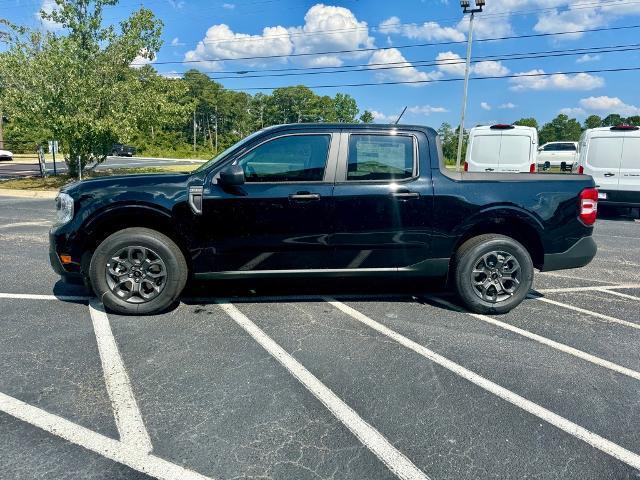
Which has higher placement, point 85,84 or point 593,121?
point 593,121

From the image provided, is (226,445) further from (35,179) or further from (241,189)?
(35,179)

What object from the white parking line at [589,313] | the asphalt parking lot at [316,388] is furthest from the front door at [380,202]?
the white parking line at [589,313]

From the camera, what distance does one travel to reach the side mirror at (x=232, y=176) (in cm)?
373

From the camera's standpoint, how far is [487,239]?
4246 mm

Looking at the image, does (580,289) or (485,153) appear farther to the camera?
(485,153)

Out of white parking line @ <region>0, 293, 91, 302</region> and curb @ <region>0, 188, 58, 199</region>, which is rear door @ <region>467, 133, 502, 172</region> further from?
curb @ <region>0, 188, 58, 199</region>

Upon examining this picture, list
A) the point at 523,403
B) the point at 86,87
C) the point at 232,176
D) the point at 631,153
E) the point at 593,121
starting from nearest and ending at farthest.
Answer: the point at 523,403, the point at 232,176, the point at 631,153, the point at 86,87, the point at 593,121

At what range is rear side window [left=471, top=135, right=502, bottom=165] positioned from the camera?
36.8ft

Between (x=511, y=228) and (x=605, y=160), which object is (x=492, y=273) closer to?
(x=511, y=228)

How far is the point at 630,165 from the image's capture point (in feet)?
33.4

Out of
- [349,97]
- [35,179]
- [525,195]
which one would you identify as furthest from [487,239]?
[349,97]

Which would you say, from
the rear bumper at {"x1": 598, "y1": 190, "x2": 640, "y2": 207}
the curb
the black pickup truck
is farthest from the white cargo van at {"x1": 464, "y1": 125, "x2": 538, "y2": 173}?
the curb

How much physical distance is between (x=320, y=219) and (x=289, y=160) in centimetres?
63

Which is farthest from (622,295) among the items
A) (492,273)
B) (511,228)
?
(492,273)
